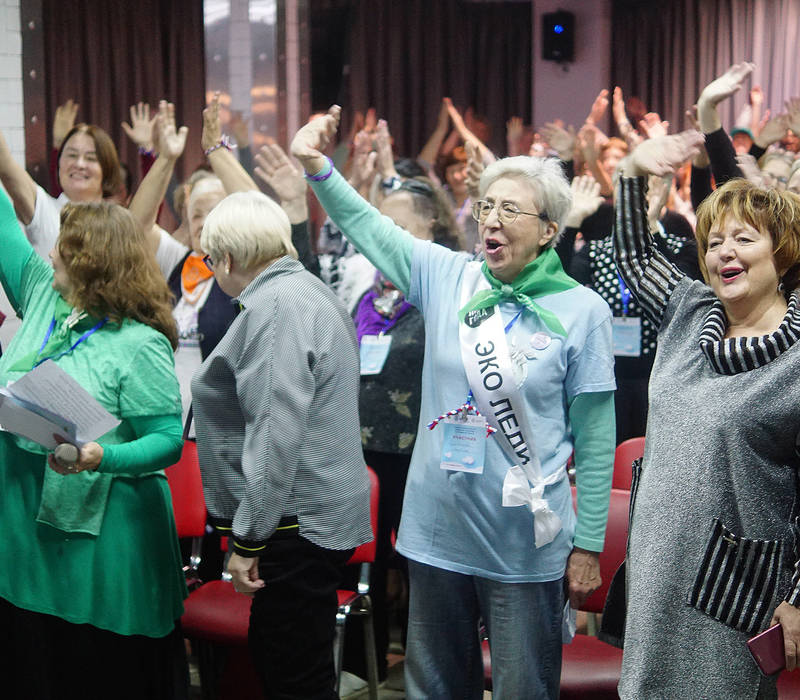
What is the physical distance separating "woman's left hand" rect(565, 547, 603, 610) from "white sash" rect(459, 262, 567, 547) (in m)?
0.08

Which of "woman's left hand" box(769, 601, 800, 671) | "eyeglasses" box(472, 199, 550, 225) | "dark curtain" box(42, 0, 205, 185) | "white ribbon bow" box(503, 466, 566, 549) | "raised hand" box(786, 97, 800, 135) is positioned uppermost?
"dark curtain" box(42, 0, 205, 185)

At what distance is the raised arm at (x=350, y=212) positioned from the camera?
84.4 inches

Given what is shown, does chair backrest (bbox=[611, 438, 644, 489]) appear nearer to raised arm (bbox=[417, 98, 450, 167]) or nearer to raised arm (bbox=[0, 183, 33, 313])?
raised arm (bbox=[0, 183, 33, 313])

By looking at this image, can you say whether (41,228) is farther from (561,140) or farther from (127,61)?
(127,61)

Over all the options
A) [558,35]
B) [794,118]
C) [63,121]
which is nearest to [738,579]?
[794,118]

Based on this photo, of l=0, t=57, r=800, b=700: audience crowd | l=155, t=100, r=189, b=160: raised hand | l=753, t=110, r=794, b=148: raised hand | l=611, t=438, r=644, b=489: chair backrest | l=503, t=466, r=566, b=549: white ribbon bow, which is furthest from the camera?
l=753, t=110, r=794, b=148: raised hand

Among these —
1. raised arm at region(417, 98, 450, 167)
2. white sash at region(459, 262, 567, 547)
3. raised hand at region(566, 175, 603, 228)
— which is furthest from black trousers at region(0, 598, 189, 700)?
raised arm at region(417, 98, 450, 167)

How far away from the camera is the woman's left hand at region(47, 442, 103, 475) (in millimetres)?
2113

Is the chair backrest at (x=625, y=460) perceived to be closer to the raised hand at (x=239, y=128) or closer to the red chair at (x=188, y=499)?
the red chair at (x=188, y=499)

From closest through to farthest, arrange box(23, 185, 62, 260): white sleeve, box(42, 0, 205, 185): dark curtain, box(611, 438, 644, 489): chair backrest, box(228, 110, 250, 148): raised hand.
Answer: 1. box(611, 438, 644, 489): chair backrest
2. box(23, 185, 62, 260): white sleeve
3. box(228, 110, 250, 148): raised hand
4. box(42, 0, 205, 185): dark curtain

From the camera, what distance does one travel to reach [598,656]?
2.35 metres

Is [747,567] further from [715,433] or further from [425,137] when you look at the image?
[425,137]

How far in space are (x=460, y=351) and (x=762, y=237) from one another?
2.11 feet

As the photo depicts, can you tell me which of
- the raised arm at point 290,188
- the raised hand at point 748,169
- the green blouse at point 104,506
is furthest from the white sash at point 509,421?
the raised hand at point 748,169
